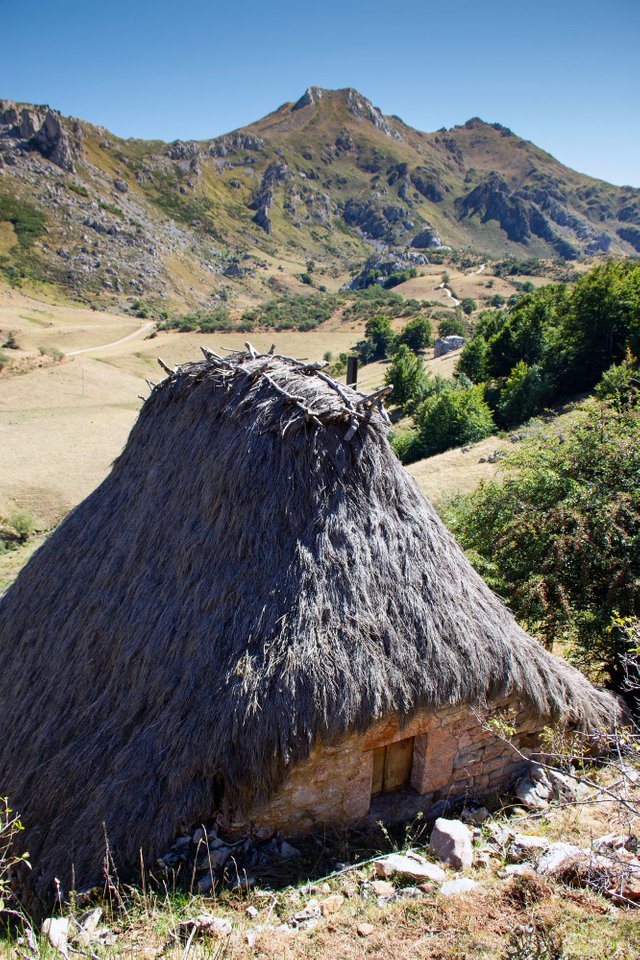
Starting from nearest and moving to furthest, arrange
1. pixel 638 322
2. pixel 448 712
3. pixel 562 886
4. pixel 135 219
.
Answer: pixel 562 886 < pixel 448 712 < pixel 638 322 < pixel 135 219

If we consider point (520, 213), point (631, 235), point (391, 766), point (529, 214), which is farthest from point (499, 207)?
point (391, 766)

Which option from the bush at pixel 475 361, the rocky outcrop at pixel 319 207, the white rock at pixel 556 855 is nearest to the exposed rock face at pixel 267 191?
the rocky outcrop at pixel 319 207

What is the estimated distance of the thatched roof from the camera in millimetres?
4824

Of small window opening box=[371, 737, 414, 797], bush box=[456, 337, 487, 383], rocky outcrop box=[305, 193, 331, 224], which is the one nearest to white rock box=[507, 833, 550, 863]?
small window opening box=[371, 737, 414, 797]

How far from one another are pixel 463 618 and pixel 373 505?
4.72 ft

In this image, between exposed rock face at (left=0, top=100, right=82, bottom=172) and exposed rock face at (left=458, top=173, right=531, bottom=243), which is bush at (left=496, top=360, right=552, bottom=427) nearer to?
exposed rock face at (left=0, top=100, right=82, bottom=172)

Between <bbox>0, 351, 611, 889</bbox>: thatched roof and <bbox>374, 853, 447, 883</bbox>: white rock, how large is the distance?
3.67 feet

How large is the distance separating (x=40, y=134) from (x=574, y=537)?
103m

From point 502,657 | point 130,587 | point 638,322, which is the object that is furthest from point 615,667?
point 638,322

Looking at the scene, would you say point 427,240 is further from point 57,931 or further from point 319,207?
point 57,931

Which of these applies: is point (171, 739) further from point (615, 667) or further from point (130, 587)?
point (615, 667)

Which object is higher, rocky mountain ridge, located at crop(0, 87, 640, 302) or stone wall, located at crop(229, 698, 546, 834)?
rocky mountain ridge, located at crop(0, 87, 640, 302)

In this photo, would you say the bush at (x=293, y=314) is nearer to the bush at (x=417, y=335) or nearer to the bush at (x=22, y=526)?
the bush at (x=417, y=335)

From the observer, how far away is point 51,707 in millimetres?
6145
